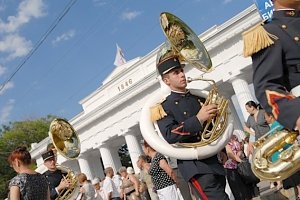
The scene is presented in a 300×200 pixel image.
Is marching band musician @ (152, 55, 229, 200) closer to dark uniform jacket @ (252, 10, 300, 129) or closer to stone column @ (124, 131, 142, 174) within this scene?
dark uniform jacket @ (252, 10, 300, 129)

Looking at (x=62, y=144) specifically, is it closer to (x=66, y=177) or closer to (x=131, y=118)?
(x=66, y=177)

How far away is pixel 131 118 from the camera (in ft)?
101

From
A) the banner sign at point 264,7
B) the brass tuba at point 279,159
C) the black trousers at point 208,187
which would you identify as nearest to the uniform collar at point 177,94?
the black trousers at point 208,187

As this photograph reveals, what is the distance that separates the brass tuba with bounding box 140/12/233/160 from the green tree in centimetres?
6170

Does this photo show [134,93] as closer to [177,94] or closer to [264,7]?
[264,7]

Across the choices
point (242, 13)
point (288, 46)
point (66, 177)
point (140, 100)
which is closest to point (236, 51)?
point (242, 13)

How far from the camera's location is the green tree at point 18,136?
210ft

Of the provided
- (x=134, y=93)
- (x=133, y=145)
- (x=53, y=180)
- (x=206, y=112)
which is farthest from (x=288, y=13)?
(x=133, y=145)

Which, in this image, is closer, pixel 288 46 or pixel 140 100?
pixel 288 46

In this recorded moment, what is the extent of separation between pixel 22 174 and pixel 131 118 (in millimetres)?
25641

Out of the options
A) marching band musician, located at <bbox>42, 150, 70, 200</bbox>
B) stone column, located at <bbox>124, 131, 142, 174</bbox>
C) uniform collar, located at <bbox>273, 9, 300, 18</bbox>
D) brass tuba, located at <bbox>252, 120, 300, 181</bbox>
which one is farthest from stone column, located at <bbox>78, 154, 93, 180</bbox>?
brass tuba, located at <bbox>252, 120, 300, 181</bbox>

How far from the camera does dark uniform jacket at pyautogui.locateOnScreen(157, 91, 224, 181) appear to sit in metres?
4.17

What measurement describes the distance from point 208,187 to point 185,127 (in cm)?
57

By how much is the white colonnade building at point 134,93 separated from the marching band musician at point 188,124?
1700 cm
